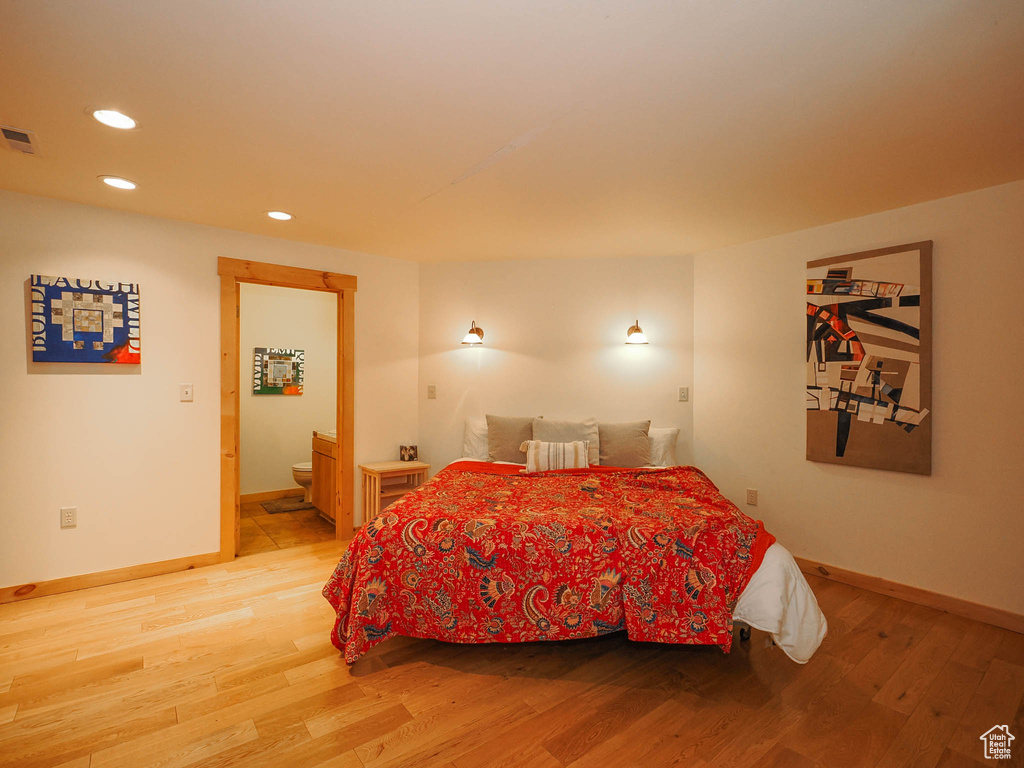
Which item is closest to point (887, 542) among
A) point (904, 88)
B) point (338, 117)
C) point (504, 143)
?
point (904, 88)

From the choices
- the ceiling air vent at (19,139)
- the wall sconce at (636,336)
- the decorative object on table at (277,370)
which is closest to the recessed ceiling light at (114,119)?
the ceiling air vent at (19,139)

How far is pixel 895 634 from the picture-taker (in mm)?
2643

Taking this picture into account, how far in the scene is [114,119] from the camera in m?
2.10

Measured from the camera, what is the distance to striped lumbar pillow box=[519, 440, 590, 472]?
11.7 ft

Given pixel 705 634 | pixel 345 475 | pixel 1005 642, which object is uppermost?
pixel 345 475

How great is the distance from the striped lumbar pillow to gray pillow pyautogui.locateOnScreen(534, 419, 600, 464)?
22cm

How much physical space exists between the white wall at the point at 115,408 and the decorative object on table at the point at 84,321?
0.21ft

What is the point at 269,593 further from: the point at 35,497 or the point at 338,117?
the point at 338,117

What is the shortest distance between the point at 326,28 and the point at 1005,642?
3960 millimetres

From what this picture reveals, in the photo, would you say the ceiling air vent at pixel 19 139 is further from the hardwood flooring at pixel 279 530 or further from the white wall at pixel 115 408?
the hardwood flooring at pixel 279 530

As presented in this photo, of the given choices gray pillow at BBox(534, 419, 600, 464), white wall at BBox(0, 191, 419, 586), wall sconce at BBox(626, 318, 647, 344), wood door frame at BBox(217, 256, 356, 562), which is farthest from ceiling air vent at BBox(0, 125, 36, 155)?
wall sconce at BBox(626, 318, 647, 344)

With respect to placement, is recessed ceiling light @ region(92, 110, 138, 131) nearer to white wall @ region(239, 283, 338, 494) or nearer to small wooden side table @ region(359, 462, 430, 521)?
small wooden side table @ region(359, 462, 430, 521)

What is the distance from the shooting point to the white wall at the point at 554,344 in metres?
4.25

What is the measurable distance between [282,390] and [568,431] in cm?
350
